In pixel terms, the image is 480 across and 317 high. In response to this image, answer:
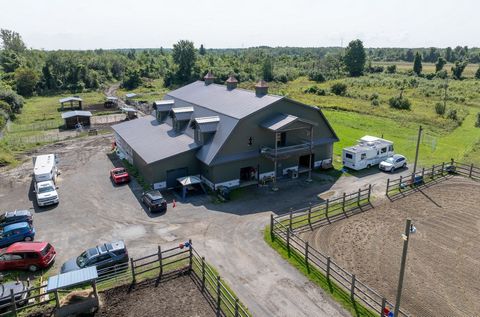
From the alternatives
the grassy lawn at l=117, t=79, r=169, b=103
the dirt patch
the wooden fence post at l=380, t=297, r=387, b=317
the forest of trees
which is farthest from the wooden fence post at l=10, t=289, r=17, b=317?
the forest of trees

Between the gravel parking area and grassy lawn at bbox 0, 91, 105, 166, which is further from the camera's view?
grassy lawn at bbox 0, 91, 105, 166

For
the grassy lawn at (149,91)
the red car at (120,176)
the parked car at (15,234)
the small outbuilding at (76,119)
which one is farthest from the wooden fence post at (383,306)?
the grassy lawn at (149,91)

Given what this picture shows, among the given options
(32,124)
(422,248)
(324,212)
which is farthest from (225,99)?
(32,124)

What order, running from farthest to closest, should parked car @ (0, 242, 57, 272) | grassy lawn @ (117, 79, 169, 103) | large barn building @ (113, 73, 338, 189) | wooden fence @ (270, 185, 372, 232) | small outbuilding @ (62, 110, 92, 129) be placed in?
grassy lawn @ (117, 79, 169, 103)
small outbuilding @ (62, 110, 92, 129)
large barn building @ (113, 73, 338, 189)
wooden fence @ (270, 185, 372, 232)
parked car @ (0, 242, 57, 272)

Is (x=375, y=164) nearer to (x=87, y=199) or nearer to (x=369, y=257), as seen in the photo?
(x=369, y=257)

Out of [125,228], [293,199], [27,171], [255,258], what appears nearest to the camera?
[255,258]

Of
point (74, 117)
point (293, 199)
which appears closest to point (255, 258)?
point (293, 199)

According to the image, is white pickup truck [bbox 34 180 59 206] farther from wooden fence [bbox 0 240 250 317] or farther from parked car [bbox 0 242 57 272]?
wooden fence [bbox 0 240 250 317]
